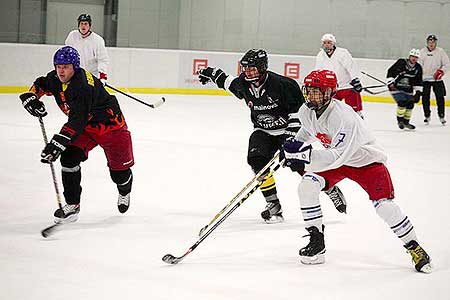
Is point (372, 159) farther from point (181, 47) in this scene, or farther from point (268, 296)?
point (181, 47)

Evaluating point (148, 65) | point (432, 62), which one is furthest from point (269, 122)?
point (148, 65)

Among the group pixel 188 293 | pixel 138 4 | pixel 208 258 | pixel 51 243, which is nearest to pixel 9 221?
pixel 51 243

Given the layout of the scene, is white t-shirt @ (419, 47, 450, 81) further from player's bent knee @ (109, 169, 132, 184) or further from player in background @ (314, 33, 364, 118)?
player's bent knee @ (109, 169, 132, 184)

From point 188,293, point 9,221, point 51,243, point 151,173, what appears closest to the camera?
point 188,293

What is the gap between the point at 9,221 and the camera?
4906mm

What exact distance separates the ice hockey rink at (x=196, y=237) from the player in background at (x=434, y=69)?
3.30m

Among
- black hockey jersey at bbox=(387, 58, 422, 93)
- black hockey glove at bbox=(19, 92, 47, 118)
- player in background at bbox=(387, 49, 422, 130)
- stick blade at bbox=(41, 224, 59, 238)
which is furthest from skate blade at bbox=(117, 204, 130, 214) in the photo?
black hockey jersey at bbox=(387, 58, 422, 93)

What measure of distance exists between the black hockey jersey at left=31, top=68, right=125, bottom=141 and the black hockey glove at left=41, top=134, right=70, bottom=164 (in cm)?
4

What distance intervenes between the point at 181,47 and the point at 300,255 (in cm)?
969

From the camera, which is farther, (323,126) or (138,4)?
(138,4)

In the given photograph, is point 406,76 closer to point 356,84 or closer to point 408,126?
point 408,126

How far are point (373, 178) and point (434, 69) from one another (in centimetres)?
771

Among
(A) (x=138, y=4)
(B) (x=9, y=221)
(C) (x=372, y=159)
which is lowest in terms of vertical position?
(B) (x=9, y=221)

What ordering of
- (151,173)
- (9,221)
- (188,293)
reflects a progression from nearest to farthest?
(188,293) → (9,221) → (151,173)
